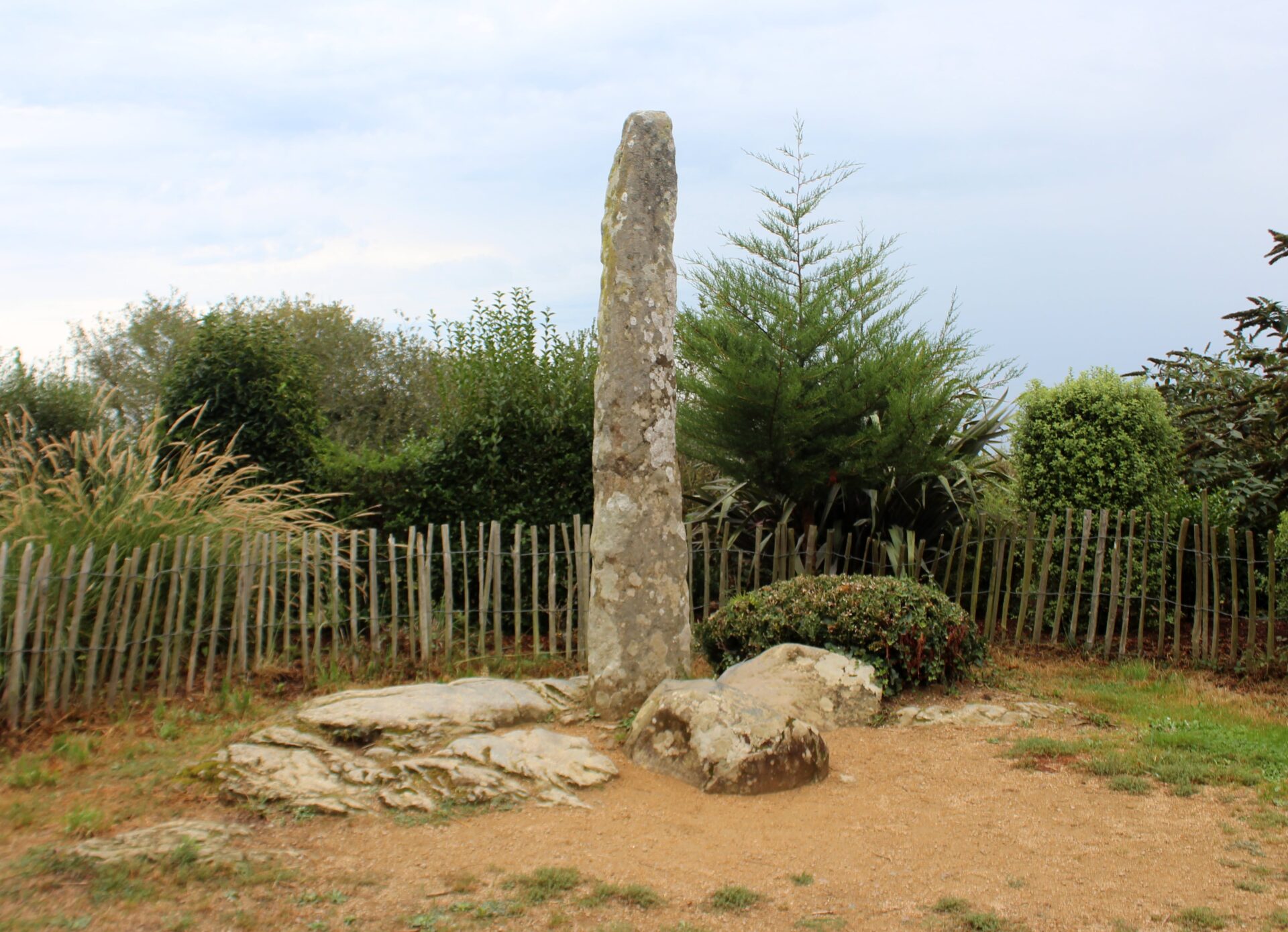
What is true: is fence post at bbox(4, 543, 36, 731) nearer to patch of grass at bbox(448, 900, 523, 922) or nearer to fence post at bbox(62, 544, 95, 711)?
fence post at bbox(62, 544, 95, 711)

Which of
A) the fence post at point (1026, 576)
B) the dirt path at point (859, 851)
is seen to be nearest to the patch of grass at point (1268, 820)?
the dirt path at point (859, 851)

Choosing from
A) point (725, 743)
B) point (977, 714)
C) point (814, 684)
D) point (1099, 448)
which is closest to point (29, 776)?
point (725, 743)

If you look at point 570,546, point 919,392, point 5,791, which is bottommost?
point 5,791

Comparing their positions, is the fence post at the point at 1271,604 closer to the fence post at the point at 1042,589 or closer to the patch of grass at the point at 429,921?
the fence post at the point at 1042,589

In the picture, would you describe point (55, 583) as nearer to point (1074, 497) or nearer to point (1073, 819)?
point (1073, 819)

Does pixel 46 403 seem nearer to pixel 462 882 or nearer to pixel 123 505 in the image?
pixel 123 505

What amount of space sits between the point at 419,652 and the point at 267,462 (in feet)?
10.6

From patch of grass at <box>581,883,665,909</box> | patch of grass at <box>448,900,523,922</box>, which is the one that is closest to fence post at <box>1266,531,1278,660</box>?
patch of grass at <box>581,883,665,909</box>

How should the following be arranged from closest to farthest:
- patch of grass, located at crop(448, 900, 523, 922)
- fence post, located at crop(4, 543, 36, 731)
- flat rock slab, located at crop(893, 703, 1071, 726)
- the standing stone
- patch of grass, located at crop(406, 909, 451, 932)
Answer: patch of grass, located at crop(406, 909, 451, 932) → patch of grass, located at crop(448, 900, 523, 922) → fence post, located at crop(4, 543, 36, 731) → the standing stone → flat rock slab, located at crop(893, 703, 1071, 726)

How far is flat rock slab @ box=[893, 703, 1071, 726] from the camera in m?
7.14

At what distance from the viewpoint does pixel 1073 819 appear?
5.36m

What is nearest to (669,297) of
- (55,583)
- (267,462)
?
(55,583)

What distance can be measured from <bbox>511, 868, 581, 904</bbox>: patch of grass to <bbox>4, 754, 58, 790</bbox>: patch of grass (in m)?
3.10

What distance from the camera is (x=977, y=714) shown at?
7.24 meters
